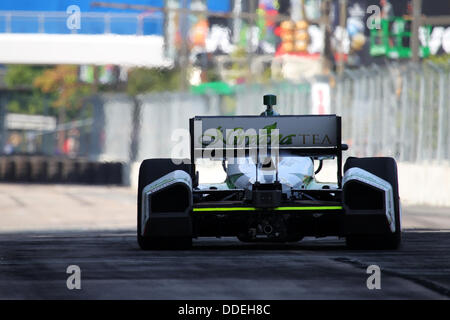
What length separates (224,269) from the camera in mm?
11742

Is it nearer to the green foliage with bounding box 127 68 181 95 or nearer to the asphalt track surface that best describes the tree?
the green foliage with bounding box 127 68 181 95

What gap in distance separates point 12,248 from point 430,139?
1938cm

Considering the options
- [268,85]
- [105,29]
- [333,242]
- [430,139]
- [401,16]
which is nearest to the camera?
[333,242]

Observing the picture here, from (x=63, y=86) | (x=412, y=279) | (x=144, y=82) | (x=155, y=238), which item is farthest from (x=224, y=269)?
(x=63, y=86)

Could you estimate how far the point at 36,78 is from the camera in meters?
108

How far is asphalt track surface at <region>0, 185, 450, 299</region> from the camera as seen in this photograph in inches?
383

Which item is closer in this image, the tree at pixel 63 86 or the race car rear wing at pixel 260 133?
the race car rear wing at pixel 260 133

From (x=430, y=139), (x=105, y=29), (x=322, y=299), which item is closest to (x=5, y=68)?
(x=105, y=29)

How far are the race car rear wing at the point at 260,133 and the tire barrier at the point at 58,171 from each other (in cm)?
3693

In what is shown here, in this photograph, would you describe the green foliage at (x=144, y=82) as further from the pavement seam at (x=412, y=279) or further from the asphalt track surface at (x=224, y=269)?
the pavement seam at (x=412, y=279)

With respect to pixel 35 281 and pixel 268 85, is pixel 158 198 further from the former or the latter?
pixel 268 85

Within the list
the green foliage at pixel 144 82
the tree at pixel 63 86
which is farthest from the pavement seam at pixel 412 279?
the tree at pixel 63 86

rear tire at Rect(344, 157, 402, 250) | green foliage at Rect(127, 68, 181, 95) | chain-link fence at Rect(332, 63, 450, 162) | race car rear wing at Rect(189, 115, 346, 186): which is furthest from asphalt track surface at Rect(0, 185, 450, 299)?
green foliage at Rect(127, 68, 181, 95)

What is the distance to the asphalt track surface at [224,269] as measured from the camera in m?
9.73
